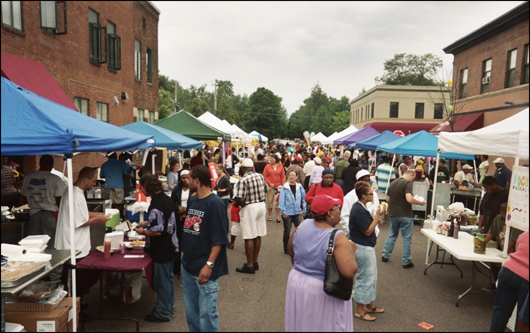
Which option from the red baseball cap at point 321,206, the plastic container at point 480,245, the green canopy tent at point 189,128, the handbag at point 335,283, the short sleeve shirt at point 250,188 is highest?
the green canopy tent at point 189,128

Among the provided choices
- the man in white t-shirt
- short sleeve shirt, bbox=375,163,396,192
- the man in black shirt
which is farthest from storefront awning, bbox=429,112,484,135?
the man in white t-shirt

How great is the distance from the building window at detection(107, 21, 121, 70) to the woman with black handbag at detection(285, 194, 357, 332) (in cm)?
1689

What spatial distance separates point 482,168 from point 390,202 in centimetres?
988

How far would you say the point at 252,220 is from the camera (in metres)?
6.50

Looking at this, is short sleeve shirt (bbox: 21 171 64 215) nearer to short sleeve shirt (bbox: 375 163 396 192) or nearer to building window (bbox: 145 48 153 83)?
short sleeve shirt (bbox: 375 163 396 192)

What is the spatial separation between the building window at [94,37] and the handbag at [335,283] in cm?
1575

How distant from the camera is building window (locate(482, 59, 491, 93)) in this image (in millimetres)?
21188

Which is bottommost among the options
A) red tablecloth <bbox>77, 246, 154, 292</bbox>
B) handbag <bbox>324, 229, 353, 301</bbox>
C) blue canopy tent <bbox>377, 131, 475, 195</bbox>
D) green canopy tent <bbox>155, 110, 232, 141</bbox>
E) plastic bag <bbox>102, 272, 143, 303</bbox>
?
plastic bag <bbox>102, 272, 143, 303</bbox>

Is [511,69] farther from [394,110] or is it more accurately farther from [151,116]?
[394,110]

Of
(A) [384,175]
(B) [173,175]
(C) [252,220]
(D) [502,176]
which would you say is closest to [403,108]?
(A) [384,175]

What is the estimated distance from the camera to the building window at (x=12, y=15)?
34.3 ft

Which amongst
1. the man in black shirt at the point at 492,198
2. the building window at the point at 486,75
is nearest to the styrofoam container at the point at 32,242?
the man in black shirt at the point at 492,198

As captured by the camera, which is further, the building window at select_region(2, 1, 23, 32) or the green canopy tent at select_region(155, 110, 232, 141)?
the green canopy tent at select_region(155, 110, 232, 141)

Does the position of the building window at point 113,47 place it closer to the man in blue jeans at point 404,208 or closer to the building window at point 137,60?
the building window at point 137,60
